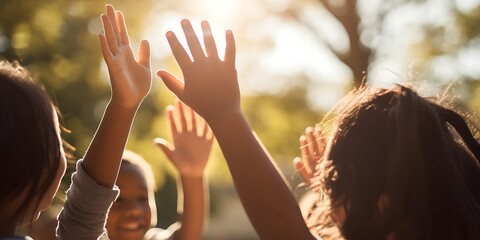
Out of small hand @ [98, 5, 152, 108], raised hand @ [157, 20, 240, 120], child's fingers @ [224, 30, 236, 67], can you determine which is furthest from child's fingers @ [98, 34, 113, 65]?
child's fingers @ [224, 30, 236, 67]

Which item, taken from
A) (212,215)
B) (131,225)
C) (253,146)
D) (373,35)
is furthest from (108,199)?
(212,215)

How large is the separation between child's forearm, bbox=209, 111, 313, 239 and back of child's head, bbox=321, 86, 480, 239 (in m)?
0.22

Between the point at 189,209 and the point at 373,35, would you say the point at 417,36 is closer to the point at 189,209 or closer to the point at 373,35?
the point at 373,35

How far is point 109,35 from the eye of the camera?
2.29m

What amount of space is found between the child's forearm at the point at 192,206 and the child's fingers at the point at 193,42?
1462 millimetres

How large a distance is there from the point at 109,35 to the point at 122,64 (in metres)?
0.10

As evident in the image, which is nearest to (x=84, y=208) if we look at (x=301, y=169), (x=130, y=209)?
(x=301, y=169)

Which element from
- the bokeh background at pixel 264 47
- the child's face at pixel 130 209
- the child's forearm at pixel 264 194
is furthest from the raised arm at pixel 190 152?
the bokeh background at pixel 264 47

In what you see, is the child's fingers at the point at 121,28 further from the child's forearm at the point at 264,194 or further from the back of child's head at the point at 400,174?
the back of child's head at the point at 400,174

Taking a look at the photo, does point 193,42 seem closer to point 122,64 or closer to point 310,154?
point 122,64

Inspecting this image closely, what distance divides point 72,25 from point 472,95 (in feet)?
18.0

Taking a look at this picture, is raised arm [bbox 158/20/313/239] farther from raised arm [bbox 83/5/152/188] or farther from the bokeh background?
the bokeh background

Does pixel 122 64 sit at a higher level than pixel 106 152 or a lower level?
higher

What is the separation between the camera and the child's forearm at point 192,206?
3498mm
